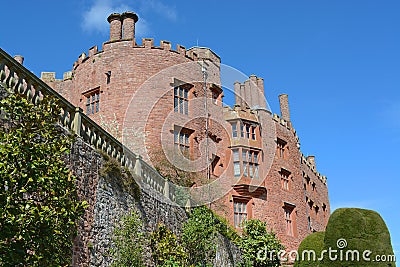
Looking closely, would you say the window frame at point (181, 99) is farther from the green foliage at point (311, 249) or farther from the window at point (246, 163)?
the green foliage at point (311, 249)

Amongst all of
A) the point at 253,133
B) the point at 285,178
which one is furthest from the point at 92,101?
the point at 285,178

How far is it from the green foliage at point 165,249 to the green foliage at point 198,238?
93 cm

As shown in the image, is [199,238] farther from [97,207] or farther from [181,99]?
[181,99]

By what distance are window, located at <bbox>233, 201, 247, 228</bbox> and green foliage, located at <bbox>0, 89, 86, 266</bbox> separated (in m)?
20.5

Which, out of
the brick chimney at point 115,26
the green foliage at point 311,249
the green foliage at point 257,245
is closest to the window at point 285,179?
the green foliage at point 257,245

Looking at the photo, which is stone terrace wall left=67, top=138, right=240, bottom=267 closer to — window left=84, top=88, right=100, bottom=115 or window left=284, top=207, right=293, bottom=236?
window left=84, top=88, right=100, bottom=115

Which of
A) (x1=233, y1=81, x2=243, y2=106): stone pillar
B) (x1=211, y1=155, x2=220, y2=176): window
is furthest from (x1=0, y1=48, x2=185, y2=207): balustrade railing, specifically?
(x1=233, y1=81, x2=243, y2=106): stone pillar

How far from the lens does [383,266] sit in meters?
12.3

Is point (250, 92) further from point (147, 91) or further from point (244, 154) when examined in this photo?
point (147, 91)

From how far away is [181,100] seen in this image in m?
23.0

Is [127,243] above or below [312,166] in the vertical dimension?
below

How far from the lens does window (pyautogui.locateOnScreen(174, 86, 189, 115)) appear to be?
889 inches

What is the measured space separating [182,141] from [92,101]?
4.89 m

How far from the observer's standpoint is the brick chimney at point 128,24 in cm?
2345
